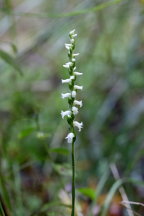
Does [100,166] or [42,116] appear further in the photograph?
[42,116]

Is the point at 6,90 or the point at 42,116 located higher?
the point at 6,90

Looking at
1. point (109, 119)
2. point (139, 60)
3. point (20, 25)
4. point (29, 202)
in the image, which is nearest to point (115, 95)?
point (109, 119)

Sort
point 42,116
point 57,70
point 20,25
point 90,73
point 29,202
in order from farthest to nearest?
point 20,25 → point 57,70 → point 90,73 → point 42,116 → point 29,202

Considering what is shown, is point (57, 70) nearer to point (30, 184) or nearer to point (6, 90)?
point (6, 90)

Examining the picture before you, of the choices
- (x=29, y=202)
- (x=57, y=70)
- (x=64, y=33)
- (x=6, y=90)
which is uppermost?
(x=57, y=70)

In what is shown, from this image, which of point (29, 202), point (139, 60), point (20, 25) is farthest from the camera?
point (20, 25)

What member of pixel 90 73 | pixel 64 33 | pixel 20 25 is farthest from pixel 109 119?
pixel 20 25

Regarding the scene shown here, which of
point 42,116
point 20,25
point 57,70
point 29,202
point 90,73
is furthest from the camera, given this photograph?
point 20,25

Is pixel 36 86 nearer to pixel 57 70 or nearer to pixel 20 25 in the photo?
pixel 57 70

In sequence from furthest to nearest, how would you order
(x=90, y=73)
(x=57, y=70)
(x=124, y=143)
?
(x=57, y=70), (x=90, y=73), (x=124, y=143)
